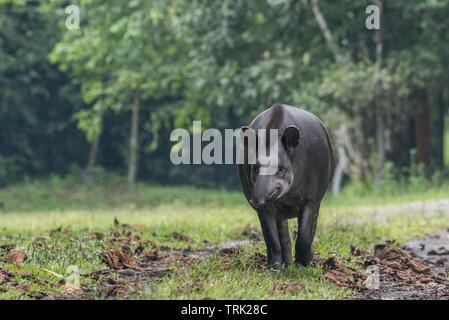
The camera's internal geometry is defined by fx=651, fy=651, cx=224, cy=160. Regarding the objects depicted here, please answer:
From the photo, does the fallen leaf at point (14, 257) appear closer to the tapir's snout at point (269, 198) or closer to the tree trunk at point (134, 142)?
the tapir's snout at point (269, 198)

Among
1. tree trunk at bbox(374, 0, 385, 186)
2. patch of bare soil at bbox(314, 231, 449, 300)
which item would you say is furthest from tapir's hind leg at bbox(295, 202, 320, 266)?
tree trunk at bbox(374, 0, 385, 186)

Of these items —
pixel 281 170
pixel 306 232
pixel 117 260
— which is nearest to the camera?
pixel 281 170

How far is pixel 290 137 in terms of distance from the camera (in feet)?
16.3

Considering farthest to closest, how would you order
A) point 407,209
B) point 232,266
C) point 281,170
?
point 407,209
point 232,266
point 281,170

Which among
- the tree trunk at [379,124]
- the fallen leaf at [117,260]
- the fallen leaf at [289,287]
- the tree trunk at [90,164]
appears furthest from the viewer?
the tree trunk at [90,164]

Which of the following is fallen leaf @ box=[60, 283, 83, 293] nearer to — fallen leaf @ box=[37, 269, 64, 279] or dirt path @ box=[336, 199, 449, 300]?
fallen leaf @ box=[37, 269, 64, 279]

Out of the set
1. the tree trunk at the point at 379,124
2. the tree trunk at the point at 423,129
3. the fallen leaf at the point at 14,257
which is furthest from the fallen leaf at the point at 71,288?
the tree trunk at the point at 423,129

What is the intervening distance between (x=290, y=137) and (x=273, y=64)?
10582mm

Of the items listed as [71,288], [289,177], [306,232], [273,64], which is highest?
[273,64]

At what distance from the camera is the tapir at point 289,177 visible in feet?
16.2

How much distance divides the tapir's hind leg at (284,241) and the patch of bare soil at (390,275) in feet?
0.95

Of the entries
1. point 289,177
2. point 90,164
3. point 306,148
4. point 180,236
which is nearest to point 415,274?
point 306,148

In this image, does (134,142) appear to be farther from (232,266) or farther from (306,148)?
(306,148)
